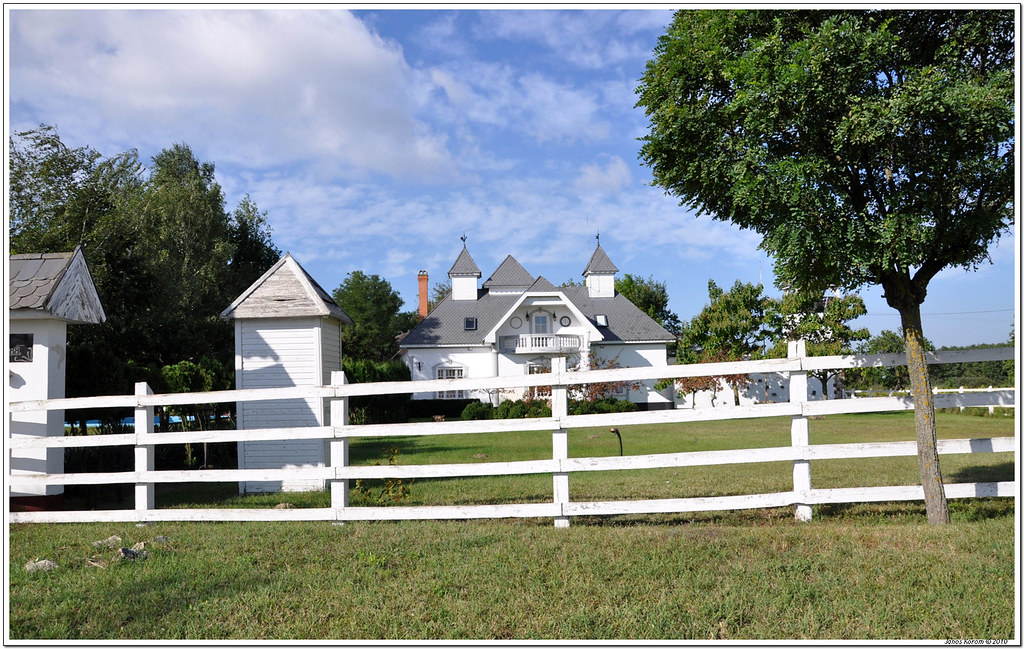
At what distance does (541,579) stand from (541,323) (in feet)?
105

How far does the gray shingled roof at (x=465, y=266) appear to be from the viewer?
40156 millimetres

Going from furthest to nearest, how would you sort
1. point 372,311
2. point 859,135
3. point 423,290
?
point 372,311, point 423,290, point 859,135

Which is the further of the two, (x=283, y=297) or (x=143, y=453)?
(x=283, y=297)

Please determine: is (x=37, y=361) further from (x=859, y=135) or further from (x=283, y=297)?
(x=859, y=135)

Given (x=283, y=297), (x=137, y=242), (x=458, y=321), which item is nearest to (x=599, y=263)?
(x=458, y=321)

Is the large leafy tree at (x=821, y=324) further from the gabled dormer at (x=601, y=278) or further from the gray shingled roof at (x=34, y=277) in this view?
the gray shingled roof at (x=34, y=277)

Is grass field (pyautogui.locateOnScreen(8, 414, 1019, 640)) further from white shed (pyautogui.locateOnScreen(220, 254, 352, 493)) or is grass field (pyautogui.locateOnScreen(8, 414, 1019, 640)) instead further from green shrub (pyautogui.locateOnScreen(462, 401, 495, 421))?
green shrub (pyautogui.locateOnScreen(462, 401, 495, 421))

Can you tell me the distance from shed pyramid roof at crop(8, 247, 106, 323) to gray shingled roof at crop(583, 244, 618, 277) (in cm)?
3401

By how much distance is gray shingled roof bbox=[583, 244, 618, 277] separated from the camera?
135ft

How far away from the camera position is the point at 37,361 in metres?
8.04

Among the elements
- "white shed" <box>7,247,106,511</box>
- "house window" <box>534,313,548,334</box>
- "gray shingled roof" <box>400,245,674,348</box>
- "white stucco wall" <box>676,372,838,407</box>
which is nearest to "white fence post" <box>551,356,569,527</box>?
"white shed" <box>7,247,106,511</box>

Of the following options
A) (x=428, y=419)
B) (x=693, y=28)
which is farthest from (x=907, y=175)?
(x=428, y=419)

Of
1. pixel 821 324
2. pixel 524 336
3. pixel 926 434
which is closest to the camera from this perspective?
pixel 926 434
